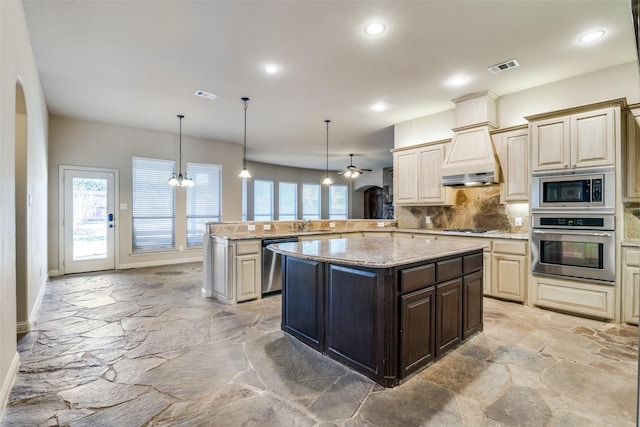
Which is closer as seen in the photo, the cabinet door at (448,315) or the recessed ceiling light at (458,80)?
the cabinet door at (448,315)

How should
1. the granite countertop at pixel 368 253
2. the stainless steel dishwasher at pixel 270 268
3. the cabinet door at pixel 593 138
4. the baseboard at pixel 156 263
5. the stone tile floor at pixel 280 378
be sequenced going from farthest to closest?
1. the baseboard at pixel 156 263
2. the stainless steel dishwasher at pixel 270 268
3. the cabinet door at pixel 593 138
4. the granite countertop at pixel 368 253
5. the stone tile floor at pixel 280 378

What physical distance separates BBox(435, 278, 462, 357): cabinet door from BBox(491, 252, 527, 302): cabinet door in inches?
67.8

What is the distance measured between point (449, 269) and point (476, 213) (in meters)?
2.74

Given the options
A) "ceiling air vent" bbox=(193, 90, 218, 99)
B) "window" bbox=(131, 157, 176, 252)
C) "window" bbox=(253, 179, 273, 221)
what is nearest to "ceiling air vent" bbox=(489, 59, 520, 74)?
"ceiling air vent" bbox=(193, 90, 218, 99)

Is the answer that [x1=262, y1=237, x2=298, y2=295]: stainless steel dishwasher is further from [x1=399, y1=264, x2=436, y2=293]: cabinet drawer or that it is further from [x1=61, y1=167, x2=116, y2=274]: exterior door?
[x1=61, y1=167, x2=116, y2=274]: exterior door

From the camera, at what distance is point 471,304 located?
282 cm

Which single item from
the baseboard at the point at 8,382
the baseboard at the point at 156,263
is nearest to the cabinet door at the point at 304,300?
the baseboard at the point at 8,382

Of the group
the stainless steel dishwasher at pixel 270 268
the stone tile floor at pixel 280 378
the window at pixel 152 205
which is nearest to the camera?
the stone tile floor at pixel 280 378

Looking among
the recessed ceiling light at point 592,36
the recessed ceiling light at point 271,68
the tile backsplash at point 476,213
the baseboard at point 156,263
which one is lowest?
the baseboard at point 156,263

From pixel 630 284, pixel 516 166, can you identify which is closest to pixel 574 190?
pixel 516 166

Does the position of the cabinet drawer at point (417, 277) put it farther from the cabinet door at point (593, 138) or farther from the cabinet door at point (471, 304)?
the cabinet door at point (593, 138)

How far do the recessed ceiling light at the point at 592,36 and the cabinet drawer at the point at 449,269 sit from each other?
2.52 meters

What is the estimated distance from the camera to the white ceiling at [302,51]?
103 inches

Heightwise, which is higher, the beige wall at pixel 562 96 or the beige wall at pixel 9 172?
the beige wall at pixel 562 96
